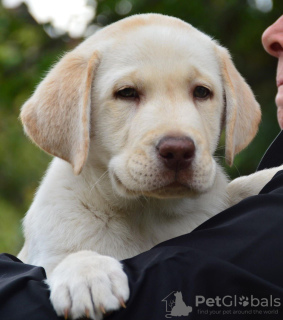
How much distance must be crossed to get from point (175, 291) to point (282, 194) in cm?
64

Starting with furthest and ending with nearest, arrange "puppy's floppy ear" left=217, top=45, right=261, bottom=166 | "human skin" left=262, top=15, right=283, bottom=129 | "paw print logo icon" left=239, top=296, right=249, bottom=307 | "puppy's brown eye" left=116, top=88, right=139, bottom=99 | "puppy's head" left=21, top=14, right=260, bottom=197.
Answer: "human skin" left=262, top=15, right=283, bottom=129, "puppy's floppy ear" left=217, top=45, right=261, bottom=166, "puppy's brown eye" left=116, top=88, right=139, bottom=99, "puppy's head" left=21, top=14, right=260, bottom=197, "paw print logo icon" left=239, top=296, right=249, bottom=307

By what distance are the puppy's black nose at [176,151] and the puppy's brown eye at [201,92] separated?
0.51 m

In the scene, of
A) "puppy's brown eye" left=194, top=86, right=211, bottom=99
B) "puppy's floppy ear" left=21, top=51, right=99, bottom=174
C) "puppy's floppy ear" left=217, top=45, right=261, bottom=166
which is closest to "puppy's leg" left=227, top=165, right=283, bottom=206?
"puppy's floppy ear" left=217, top=45, right=261, bottom=166

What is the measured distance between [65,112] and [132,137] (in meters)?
0.42

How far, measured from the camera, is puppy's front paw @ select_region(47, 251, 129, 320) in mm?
2600

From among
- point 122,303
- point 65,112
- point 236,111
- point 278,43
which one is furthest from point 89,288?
point 278,43

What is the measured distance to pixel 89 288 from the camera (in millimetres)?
2701

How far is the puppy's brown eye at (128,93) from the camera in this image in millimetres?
3490

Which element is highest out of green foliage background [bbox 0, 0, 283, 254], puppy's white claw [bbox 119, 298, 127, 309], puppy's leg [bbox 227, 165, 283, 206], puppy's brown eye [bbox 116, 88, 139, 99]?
puppy's brown eye [bbox 116, 88, 139, 99]

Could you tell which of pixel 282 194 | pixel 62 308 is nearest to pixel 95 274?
pixel 62 308

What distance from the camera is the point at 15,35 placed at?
403 inches

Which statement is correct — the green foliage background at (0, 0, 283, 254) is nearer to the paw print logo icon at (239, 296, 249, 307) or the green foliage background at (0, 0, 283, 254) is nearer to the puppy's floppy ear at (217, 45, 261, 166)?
the puppy's floppy ear at (217, 45, 261, 166)

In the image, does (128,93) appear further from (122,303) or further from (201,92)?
(122,303)

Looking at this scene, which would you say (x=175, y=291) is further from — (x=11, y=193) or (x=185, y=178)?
(x=11, y=193)
